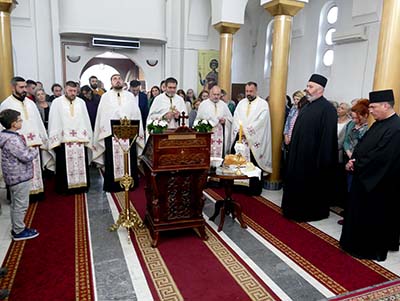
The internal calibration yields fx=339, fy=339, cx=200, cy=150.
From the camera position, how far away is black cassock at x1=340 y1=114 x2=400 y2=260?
3.41 metres

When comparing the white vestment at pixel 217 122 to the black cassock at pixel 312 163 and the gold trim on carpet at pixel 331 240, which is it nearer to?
the gold trim on carpet at pixel 331 240

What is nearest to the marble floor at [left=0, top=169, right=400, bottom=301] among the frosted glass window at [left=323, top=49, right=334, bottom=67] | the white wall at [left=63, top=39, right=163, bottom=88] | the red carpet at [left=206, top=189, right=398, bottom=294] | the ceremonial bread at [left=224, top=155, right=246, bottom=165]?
the red carpet at [left=206, top=189, right=398, bottom=294]

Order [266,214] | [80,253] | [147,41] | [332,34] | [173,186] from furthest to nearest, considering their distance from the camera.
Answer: [147,41] → [332,34] → [266,214] → [173,186] → [80,253]

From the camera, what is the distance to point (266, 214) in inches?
192

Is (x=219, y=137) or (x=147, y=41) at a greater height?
(x=147, y=41)

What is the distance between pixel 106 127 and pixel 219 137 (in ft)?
6.40

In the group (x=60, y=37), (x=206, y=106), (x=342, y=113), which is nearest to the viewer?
(x=342, y=113)

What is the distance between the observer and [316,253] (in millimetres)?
3738

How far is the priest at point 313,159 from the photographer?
4.44 metres

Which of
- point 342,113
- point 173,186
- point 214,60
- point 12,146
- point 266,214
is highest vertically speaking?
point 214,60

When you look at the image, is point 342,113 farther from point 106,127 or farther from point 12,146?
point 12,146

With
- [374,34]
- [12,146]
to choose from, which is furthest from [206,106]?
[374,34]

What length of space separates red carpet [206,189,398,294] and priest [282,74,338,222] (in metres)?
0.29

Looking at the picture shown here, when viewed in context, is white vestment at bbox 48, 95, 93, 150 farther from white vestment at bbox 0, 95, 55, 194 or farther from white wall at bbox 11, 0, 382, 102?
white wall at bbox 11, 0, 382, 102
